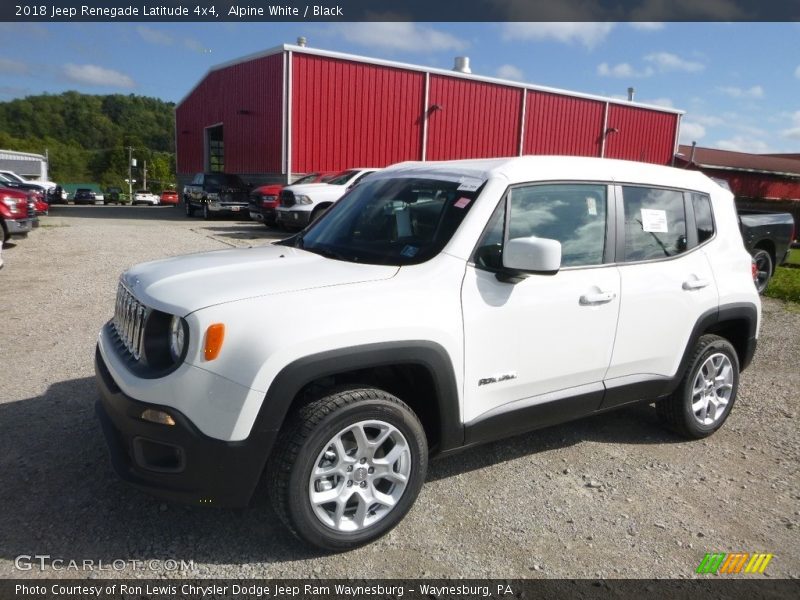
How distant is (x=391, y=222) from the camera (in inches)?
138

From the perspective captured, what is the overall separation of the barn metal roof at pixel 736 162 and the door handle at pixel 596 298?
102 feet

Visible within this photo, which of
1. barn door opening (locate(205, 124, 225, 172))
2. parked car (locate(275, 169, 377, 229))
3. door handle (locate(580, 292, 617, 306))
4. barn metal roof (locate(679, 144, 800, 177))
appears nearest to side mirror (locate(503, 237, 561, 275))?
door handle (locate(580, 292, 617, 306))

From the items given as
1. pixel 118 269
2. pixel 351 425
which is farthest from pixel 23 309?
pixel 351 425

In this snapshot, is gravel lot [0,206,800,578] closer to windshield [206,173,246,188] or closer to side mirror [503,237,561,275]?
side mirror [503,237,561,275]

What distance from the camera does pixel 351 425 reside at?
2678 millimetres

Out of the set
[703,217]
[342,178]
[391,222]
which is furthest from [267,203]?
[703,217]

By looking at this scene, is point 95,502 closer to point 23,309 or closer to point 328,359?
point 328,359

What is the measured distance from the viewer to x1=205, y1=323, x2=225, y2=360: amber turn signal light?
2.45 meters

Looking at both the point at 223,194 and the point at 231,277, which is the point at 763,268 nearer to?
the point at 231,277

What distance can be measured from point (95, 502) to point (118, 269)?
7.84 metres

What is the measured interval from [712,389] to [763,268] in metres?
7.63

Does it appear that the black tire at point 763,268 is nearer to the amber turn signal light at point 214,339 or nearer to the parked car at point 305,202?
the parked car at point 305,202

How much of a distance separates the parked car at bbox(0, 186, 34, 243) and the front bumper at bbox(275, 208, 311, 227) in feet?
16.9

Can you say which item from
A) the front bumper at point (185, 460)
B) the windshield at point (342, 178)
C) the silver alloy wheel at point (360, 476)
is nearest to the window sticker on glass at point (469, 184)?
the silver alloy wheel at point (360, 476)
